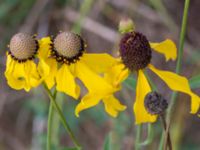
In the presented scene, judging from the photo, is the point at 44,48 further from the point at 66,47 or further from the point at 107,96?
the point at 107,96

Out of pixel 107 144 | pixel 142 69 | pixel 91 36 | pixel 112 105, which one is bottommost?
pixel 107 144

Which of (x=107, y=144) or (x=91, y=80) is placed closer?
(x=91, y=80)

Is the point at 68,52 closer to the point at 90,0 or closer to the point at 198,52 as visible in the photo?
the point at 90,0

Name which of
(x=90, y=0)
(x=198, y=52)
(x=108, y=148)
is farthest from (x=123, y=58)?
(x=198, y=52)

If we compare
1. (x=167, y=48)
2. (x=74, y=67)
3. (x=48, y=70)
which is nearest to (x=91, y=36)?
(x=167, y=48)

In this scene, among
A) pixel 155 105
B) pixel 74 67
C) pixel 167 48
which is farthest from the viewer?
pixel 167 48

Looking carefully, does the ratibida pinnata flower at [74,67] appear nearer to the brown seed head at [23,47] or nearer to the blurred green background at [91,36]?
the brown seed head at [23,47]

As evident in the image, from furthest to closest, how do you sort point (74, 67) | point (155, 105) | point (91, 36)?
point (91, 36) < point (74, 67) < point (155, 105)

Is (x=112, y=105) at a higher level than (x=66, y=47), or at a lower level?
lower
